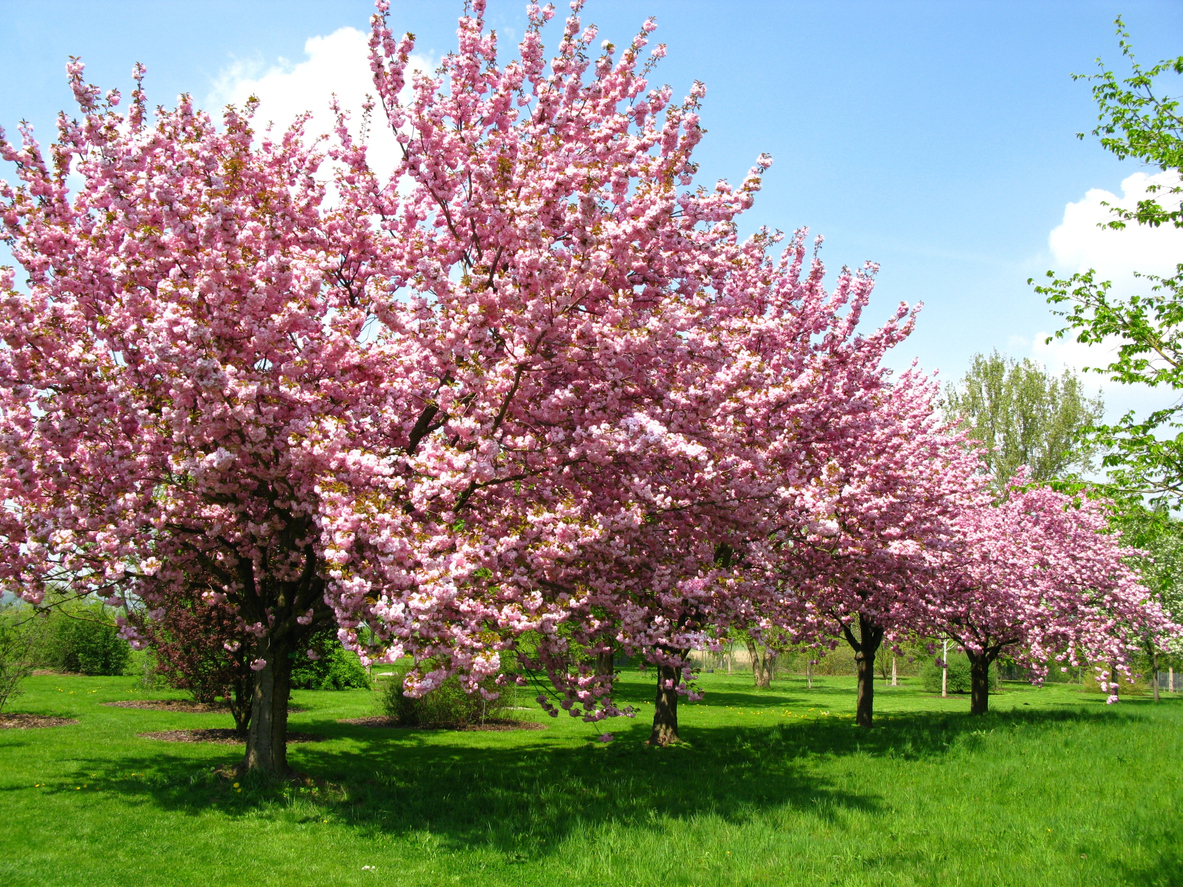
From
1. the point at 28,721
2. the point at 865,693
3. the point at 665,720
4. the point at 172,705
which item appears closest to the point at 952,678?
the point at 865,693

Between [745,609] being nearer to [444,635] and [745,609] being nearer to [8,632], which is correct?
[444,635]

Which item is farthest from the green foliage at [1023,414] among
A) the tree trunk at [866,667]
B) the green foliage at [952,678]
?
the tree trunk at [866,667]

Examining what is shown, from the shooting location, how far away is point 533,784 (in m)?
12.2

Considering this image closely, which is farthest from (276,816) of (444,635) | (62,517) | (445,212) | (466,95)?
(466,95)

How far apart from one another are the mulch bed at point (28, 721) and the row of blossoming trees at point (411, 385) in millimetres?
7779

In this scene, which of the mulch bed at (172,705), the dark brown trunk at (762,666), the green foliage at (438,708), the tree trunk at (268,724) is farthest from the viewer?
the dark brown trunk at (762,666)

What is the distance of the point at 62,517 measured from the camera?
9469 mm

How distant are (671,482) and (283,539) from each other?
19.9ft

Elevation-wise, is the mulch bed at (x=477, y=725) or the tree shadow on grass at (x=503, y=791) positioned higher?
the tree shadow on grass at (x=503, y=791)

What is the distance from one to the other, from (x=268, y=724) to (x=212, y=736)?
696 cm

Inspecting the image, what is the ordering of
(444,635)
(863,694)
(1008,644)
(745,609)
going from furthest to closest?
(1008,644)
(863,694)
(745,609)
(444,635)

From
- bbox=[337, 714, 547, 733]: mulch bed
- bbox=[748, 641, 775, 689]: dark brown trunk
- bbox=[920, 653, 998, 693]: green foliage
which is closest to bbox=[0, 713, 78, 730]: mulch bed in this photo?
bbox=[337, 714, 547, 733]: mulch bed

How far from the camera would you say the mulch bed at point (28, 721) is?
16969 millimetres

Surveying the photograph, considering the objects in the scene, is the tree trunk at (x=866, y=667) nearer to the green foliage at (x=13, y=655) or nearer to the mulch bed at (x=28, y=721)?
the mulch bed at (x=28, y=721)
